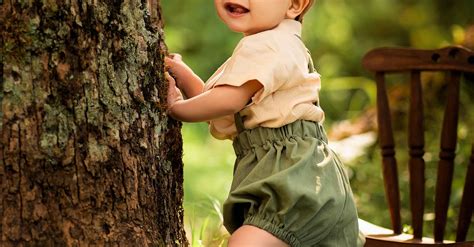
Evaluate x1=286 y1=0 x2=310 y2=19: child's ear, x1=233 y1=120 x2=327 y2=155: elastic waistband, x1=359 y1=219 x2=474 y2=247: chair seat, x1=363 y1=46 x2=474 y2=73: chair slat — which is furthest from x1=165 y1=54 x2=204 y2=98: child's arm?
x1=363 y1=46 x2=474 y2=73: chair slat

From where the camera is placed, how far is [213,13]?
23.2 feet

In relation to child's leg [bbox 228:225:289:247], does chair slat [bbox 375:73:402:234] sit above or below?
above

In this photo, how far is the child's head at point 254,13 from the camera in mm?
1955

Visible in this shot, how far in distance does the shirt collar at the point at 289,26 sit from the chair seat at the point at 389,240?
94cm

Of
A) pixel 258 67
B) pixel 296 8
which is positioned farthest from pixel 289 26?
pixel 258 67

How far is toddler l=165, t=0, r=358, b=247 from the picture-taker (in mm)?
1904

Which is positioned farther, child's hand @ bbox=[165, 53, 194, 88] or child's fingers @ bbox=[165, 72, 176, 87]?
child's hand @ bbox=[165, 53, 194, 88]

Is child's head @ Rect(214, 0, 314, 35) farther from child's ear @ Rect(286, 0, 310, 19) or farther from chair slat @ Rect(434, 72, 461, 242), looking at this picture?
chair slat @ Rect(434, 72, 461, 242)

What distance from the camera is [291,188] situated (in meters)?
1.89

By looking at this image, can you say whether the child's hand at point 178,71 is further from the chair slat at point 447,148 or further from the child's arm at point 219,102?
the chair slat at point 447,148

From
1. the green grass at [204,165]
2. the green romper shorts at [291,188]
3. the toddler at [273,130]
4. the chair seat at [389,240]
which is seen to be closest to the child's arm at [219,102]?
the toddler at [273,130]

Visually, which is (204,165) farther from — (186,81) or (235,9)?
(235,9)

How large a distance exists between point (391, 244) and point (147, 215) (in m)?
1.09

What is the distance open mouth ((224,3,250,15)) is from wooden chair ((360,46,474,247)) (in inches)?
42.4
